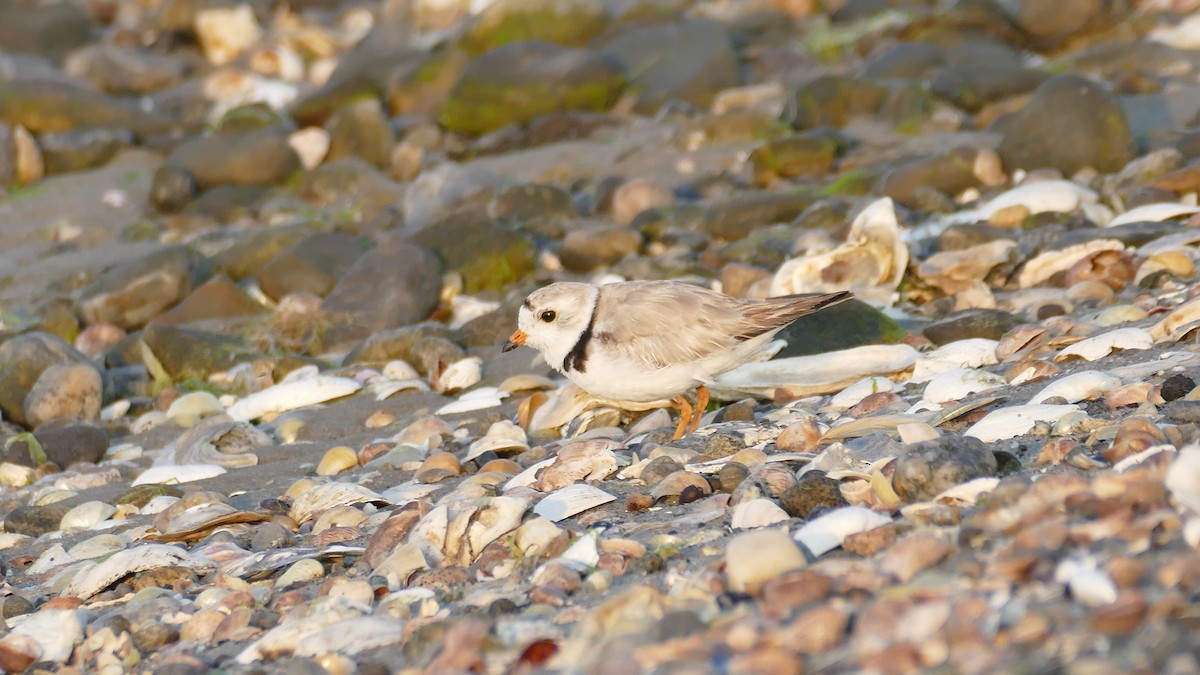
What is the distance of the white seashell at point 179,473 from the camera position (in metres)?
5.51

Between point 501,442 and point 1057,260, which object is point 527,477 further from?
point 1057,260

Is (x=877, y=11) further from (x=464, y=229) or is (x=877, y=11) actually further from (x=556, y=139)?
(x=464, y=229)

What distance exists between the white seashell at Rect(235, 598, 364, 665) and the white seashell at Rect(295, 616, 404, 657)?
2 centimetres

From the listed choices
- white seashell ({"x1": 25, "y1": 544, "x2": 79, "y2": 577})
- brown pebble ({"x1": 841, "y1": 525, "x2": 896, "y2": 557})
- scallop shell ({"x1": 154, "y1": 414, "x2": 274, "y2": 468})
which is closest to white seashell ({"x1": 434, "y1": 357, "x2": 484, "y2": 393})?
scallop shell ({"x1": 154, "y1": 414, "x2": 274, "y2": 468})

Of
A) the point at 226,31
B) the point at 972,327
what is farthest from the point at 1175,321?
the point at 226,31

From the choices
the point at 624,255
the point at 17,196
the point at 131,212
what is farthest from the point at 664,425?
the point at 17,196

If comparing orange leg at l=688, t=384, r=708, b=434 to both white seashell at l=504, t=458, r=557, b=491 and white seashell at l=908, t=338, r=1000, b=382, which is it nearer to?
white seashell at l=504, t=458, r=557, b=491

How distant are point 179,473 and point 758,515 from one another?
9.74ft

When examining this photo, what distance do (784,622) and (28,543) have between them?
3442mm

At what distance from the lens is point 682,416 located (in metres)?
5.13

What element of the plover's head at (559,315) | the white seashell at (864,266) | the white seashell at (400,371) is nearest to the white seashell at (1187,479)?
the plover's head at (559,315)

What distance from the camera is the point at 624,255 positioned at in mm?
8383

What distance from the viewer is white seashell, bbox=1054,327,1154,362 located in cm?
491

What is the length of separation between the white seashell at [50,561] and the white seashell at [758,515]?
2.43 meters
